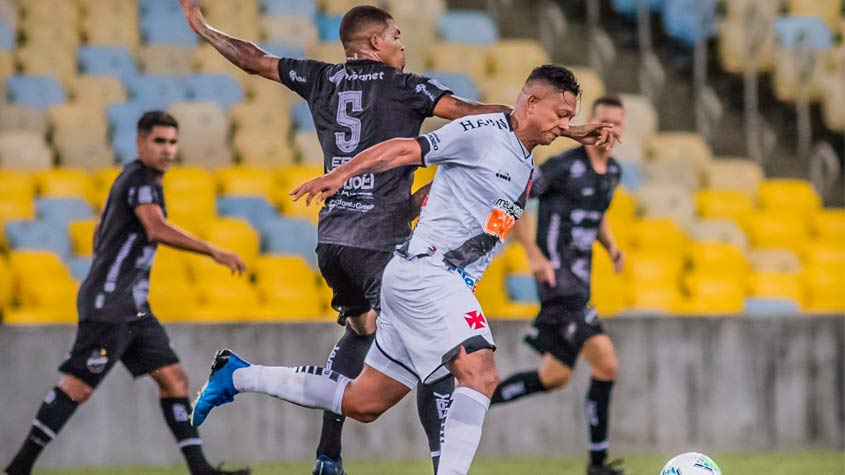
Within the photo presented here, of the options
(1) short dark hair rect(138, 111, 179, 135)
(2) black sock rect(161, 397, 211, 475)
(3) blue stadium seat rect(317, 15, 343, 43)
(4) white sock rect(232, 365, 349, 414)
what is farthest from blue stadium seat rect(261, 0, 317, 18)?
(4) white sock rect(232, 365, 349, 414)

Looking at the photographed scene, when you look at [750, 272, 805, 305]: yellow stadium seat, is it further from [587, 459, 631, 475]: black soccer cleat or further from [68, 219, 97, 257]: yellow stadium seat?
[68, 219, 97, 257]: yellow stadium seat

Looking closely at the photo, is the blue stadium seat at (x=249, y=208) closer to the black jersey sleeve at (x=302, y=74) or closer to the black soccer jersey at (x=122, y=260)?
the black soccer jersey at (x=122, y=260)

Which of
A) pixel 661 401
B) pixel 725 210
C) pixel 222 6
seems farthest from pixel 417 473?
pixel 222 6

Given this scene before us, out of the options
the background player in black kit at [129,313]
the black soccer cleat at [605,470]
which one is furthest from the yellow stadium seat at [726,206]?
the background player in black kit at [129,313]

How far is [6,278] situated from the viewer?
11.1m

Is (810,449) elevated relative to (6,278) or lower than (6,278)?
lower

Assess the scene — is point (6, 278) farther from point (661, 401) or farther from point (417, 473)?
point (661, 401)

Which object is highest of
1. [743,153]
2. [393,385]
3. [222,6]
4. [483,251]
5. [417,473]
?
[222,6]

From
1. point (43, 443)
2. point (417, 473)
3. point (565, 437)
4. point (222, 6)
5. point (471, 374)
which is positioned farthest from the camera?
point (222, 6)

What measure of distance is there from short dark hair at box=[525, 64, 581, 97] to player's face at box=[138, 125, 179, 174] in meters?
3.00

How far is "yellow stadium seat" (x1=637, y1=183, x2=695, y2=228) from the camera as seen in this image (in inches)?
519

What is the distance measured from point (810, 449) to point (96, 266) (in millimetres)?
5391

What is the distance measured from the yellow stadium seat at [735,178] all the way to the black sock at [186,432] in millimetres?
6975

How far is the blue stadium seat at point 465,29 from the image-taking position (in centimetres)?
1509
